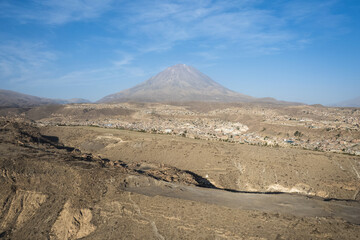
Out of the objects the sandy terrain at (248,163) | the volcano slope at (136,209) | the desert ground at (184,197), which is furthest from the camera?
the sandy terrain at (248,163)

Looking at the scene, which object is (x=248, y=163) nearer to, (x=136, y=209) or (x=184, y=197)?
(x=184, y=197)

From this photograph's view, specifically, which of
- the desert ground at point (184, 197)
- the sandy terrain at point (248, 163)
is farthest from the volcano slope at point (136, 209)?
the sandy terrain at point (248, 163)

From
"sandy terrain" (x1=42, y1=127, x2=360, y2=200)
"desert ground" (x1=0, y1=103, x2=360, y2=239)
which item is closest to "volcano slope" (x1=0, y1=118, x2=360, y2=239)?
"desert ground" (x1=0, y1=103, x2=360, y2=239)

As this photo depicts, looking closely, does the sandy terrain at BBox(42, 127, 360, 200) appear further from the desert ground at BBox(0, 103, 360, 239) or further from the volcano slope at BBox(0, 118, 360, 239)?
the volcano slope at BBox(0, 118, 360, 239)

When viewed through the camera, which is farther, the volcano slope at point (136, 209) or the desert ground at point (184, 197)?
the desert ground at point (184, 197)

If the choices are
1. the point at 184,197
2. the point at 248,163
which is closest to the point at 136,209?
the point at 184,197

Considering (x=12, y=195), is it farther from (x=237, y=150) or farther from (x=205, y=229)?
(x=237, y=150)

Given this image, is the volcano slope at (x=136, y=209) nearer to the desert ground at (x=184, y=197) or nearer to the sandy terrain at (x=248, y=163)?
the desert ground at (x=184, y=197)

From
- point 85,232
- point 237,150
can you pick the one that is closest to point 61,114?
point 237,150

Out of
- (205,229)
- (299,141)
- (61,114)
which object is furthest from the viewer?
(61,114)
